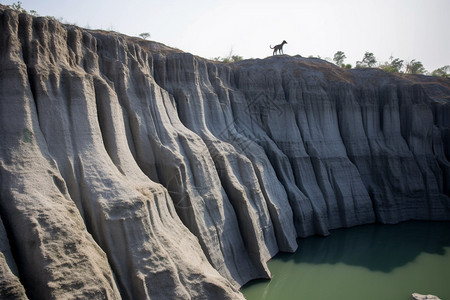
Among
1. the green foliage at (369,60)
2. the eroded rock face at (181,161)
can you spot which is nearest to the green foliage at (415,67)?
the green foliage at (369,60)

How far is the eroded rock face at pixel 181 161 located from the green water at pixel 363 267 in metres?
0.76

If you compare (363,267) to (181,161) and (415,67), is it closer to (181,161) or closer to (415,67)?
(181,161)

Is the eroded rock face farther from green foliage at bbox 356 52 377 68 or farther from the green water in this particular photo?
green foliage at bbox 356 52 377 68

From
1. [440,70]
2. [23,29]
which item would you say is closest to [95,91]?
[23,29]

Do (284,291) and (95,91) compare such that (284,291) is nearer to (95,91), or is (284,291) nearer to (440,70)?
(95,91)

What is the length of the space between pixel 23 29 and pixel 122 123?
136 inches

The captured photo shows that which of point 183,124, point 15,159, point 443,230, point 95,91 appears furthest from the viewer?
point 443,230

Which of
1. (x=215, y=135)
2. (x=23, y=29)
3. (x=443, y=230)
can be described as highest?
(x=23, y=29)

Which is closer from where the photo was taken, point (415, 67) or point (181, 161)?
point (181, 161)

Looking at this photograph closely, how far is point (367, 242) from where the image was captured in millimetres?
15641

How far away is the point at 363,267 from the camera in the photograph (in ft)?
42.3

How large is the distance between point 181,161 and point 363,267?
8405mm

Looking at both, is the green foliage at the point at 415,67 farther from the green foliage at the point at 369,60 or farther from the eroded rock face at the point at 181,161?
the eroded rock face at the point at 181,161

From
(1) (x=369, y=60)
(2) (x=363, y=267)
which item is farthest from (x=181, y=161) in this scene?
(1) (x=369, y=60)
